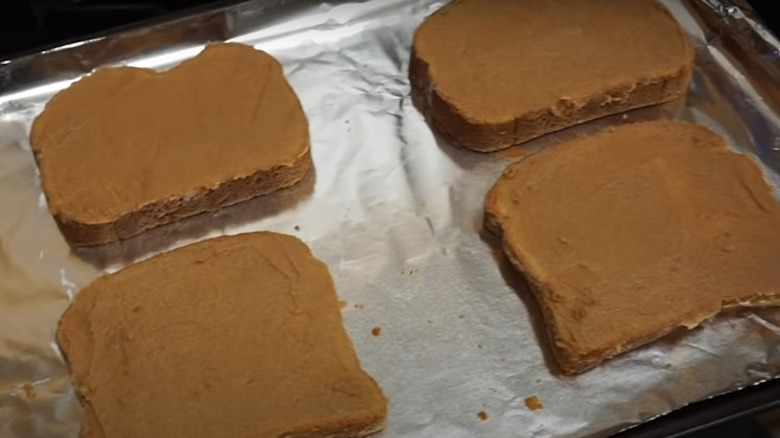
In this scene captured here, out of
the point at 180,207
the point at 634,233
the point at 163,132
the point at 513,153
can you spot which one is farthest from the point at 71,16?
the point at 634,233

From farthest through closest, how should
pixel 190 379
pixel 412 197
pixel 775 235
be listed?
pixel 412 197 < pixel 775 235 < pixel 190 379

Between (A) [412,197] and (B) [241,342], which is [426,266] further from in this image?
(B) [241,342]

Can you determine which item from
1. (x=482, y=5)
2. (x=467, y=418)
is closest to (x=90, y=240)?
(x=467, y=418)

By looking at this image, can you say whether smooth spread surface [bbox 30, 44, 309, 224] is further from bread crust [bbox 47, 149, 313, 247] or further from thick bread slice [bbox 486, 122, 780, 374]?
thick bread slice [bbox 486, 122, 780, 374]

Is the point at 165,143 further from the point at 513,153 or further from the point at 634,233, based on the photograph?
the point at 634,233

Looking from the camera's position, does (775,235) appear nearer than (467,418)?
No

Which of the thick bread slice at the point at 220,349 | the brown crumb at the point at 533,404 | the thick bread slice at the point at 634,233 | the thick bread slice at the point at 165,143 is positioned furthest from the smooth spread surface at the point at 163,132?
the brown crumb at the point at 533,404
